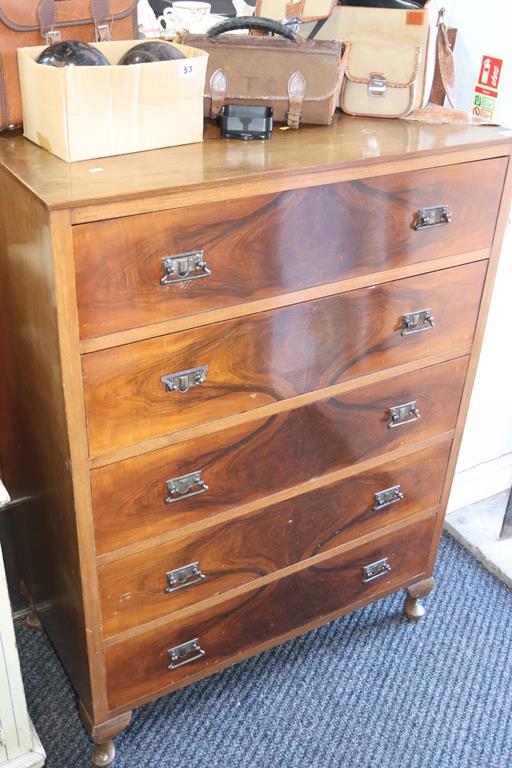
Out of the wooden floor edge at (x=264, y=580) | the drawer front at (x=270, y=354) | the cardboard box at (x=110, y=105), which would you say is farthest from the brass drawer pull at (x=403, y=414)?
the cardboard box at (x=110, y=105)

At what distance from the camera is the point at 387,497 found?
1.67m

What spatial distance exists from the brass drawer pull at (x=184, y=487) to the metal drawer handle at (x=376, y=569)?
22.2 inches

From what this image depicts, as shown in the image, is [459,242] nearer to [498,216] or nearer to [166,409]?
[498,216]

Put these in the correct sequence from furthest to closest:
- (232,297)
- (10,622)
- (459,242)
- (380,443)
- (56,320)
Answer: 1. (380,443)
2. (459,242)
3. (10,622)
4. (232,297)
5. (56,320)

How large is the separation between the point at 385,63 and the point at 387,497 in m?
0.87

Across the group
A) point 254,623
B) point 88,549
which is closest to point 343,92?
point 88,549

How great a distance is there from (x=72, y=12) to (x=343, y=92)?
19.8 inches

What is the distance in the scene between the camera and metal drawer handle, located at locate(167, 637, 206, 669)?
1.54 m

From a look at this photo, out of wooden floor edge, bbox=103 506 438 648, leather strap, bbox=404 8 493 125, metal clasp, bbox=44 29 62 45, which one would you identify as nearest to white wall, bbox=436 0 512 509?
leather strap, bbox=404 8 493 125

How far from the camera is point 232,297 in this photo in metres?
1.23

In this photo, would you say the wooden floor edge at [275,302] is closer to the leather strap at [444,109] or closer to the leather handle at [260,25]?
the leather strap at [444,109]

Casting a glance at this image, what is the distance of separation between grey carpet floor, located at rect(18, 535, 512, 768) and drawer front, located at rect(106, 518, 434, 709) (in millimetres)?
138

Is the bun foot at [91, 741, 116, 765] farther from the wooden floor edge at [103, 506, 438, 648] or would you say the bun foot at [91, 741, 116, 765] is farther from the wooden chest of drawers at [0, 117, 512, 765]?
the wooden floor edge at [103, 506, 438, 648]

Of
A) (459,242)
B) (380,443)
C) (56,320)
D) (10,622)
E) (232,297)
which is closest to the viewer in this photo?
(56,320)
